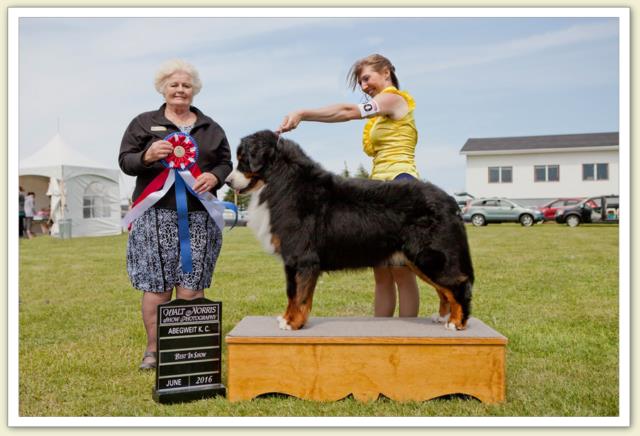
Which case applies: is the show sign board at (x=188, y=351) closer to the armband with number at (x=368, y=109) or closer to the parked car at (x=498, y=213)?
the armband with number at (x=368, y=109)

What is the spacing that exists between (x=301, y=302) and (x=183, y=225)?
1.22 meters

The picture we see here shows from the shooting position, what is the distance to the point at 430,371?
3.64m

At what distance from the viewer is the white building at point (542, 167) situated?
113ft

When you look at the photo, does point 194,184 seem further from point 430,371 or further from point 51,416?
point 430,371

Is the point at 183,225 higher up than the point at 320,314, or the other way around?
the point at 183,225

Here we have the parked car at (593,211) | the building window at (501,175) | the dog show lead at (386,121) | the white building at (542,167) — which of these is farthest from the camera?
the building window at (501,175)

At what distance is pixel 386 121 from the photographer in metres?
4.22

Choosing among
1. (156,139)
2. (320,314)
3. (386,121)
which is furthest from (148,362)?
(386,121)

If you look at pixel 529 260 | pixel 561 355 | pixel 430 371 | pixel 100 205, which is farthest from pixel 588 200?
pixel 430 371

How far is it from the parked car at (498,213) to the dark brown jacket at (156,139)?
74.6ft

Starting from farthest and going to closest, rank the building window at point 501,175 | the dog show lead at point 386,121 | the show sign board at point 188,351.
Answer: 1. the building window at point 501,175
2. the dog show lead at point 386,121
3. the show sign board at point 188,351

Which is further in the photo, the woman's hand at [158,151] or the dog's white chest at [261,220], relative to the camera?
the woman's hand at [158,151]

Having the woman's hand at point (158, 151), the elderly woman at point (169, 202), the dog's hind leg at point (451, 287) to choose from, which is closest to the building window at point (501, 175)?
the elderly woman at point (169, 202)

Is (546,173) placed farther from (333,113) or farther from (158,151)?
(158,151)
